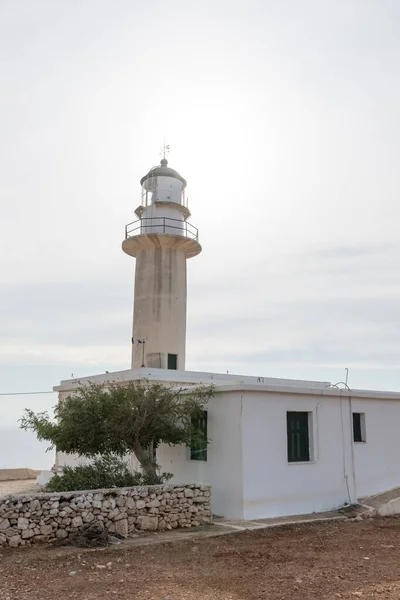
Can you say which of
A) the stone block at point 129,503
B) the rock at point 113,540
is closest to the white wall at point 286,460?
the stone block at point 129,503

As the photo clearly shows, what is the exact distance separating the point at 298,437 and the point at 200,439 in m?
2.25

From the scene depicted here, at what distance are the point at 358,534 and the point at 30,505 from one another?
5755 mm

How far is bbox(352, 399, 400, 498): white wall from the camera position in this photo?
13883mm

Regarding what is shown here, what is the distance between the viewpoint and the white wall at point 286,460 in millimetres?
11648

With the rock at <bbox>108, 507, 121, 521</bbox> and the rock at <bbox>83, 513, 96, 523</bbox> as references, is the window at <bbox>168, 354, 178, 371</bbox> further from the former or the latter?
the rock at <bbox>83, 513, 96, 523</bbox>

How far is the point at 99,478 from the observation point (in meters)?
11.1

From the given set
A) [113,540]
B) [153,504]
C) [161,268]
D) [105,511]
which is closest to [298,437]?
[153,504]

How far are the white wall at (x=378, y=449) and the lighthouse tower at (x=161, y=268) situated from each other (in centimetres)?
774

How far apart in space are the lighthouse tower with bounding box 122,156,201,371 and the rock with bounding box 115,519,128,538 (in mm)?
10285

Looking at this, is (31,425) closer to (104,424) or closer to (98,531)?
(104,424)

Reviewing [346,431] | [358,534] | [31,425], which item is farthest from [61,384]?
[358,534]

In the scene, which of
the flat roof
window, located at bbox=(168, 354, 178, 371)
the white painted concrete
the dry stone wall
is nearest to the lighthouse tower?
window, located at bbox=(168, 354, 178, 371)

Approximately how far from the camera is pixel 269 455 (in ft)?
39.3

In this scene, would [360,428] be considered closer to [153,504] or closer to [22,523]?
[153,504]
